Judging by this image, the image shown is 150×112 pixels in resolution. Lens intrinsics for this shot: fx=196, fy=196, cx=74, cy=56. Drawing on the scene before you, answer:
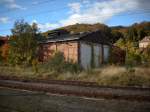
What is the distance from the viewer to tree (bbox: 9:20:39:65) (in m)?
29.4

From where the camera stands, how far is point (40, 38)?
31562 mm

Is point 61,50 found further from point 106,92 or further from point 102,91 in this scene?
point 106,92

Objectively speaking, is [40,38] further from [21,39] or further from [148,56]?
[148,56]

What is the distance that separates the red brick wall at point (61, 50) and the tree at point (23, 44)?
1.25 metres

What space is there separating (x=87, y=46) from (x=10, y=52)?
1211cm

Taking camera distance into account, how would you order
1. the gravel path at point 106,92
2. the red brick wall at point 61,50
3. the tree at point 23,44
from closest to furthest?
1. the gravel path at point 106,92
2. the red brick wall at point 61,50
3. the tree at point 23,44

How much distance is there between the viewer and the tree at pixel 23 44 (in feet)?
96.6

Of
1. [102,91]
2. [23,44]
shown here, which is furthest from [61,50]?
[102,91]

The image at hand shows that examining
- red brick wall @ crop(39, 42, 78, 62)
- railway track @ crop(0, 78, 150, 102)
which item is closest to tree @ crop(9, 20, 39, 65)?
red brick wall @ crop(39, 42, 78, 62)

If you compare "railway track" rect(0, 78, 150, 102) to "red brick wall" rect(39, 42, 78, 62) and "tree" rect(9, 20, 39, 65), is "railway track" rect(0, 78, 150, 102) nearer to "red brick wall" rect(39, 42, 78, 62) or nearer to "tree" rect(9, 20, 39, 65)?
"red brick wall" rect(39, 42, 78, 62)

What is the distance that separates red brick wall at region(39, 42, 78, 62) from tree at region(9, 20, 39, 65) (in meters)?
1.25

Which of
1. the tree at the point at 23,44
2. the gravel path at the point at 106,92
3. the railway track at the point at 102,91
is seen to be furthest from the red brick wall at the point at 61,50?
the gravel path at the point at 106,92

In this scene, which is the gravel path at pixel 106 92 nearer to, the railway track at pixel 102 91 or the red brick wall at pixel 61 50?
the railway track at pixel 102 91

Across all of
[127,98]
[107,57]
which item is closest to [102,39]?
[107,57]
